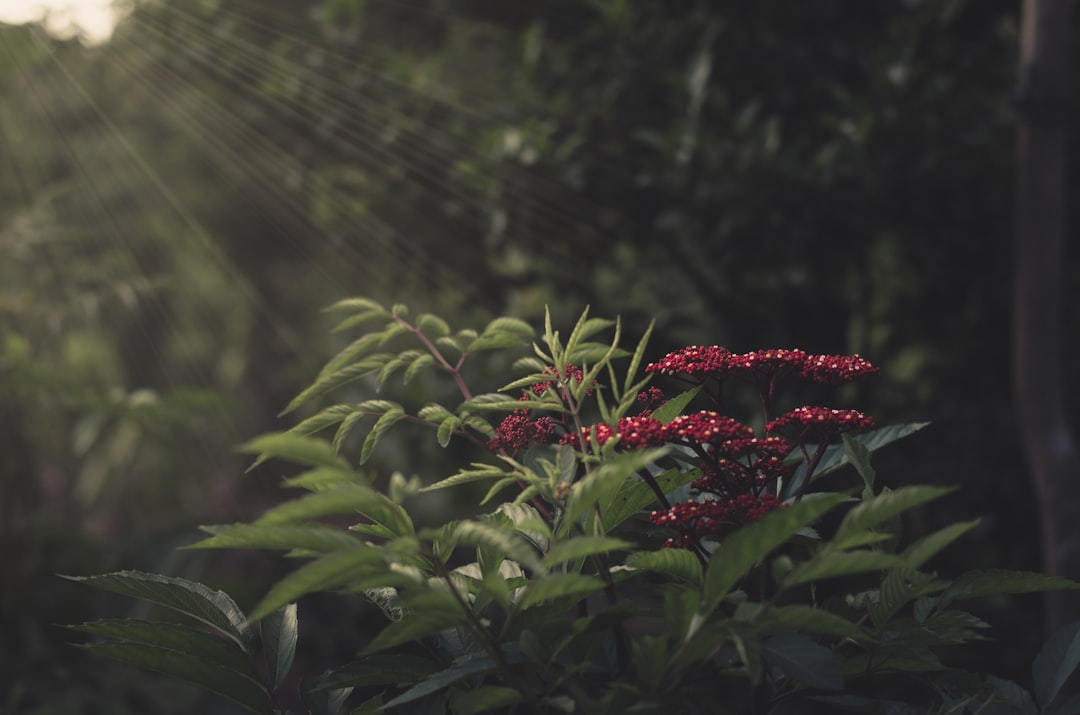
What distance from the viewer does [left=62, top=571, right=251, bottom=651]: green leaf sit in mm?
718

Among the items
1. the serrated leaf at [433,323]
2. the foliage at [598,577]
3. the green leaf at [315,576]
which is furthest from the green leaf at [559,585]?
the serrated leaf at [433,323]

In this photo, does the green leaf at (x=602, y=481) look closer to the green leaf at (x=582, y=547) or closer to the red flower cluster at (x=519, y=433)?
the green leaf at (x=582, y=547)

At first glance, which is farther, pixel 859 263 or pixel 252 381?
pixel 252 381

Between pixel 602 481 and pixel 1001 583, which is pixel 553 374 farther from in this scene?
pixel 1001 583

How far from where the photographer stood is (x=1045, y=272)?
1839 mm

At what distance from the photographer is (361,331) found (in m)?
4.41

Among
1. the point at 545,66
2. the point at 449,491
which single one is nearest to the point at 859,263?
the point at 545,66

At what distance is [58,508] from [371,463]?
132 inches

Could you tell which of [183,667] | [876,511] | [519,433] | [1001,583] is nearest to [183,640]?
[183,667]

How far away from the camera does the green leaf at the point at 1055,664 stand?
2.61 feet

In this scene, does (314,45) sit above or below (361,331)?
above

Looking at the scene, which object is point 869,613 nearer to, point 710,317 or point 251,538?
point 251,538

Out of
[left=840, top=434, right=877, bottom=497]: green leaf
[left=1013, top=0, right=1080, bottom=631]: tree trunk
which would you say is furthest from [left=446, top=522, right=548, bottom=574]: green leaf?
[left=1013, top=0, right=1080, bottom=631]: tree trunk

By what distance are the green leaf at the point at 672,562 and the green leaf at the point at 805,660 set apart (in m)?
0.07
